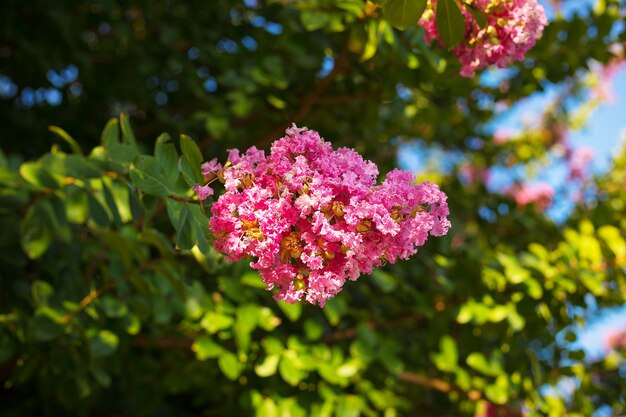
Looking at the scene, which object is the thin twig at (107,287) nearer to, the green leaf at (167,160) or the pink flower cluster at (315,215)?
the green leaf at (167,160)

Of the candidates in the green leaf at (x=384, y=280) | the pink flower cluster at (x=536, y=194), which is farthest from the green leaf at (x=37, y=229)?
the pink flower cluster at (x=536, y=194)

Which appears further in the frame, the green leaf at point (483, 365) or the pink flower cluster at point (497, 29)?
the green leaf at point (483, 365)

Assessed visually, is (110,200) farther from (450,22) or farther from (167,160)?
(450,22)

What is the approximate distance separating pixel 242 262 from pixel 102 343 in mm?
402

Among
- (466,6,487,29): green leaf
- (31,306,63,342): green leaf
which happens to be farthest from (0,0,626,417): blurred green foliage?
(466,6,487,29): green leaf

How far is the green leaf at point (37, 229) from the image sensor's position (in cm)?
157

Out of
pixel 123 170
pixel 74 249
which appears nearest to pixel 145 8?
pixel 74 249

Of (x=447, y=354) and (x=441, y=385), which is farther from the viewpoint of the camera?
(x=441, y=385)

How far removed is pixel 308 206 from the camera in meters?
0.96

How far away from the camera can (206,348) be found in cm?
189

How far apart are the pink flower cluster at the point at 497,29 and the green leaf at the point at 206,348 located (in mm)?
1013

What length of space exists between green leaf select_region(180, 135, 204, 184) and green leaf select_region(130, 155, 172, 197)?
0.06 m

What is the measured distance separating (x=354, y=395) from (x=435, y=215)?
1.19 metres

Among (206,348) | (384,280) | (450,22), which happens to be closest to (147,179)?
(450,22)
